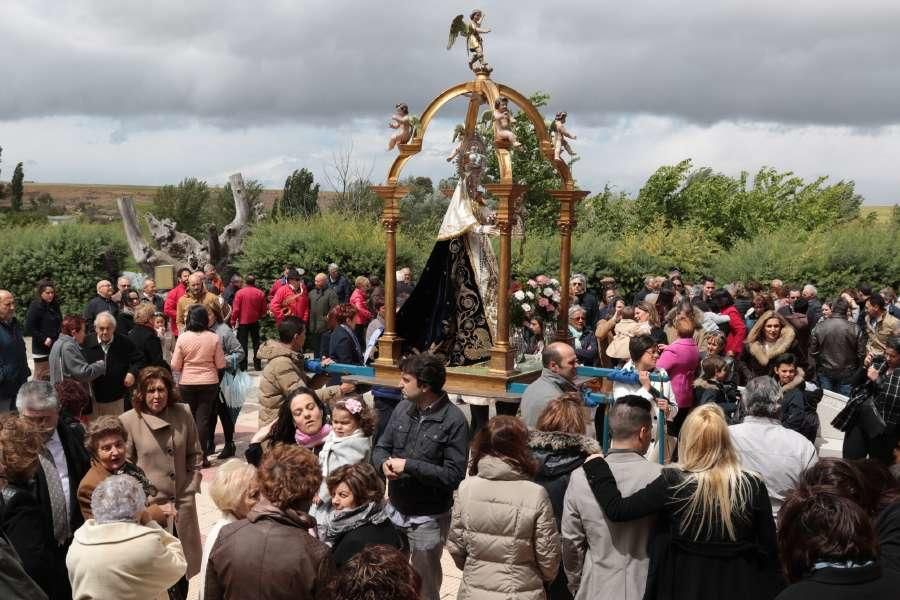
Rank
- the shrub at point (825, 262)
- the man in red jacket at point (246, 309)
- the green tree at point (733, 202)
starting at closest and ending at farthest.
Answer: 1. the man in red jacket at point (246, 309)
2. the shrub at point (825, 262)
3. the green tree at point (733, 202)

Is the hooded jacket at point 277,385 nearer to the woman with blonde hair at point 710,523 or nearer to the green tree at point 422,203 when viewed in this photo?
the woman with blonde hair at point 710,523

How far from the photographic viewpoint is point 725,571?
12.7ft

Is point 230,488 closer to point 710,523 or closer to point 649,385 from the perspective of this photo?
point 710,523

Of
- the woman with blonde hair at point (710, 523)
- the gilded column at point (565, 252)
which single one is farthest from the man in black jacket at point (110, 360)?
the woman with blonde hair at point (710, 523)

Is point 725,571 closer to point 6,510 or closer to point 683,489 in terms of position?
point 683,489

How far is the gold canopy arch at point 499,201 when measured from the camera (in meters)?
8.96

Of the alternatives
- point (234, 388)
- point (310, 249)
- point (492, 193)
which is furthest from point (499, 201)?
point (310, 249)

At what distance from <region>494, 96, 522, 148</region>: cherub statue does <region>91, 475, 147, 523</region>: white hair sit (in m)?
5.79

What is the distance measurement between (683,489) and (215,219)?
5519 centimetres

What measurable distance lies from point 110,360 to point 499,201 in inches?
156

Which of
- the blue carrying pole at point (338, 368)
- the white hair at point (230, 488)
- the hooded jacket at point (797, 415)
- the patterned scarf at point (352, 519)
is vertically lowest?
the blue carrying pole at point (338, 368)

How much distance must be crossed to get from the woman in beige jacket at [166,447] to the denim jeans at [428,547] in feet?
4.91

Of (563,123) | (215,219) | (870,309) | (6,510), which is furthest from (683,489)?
(215,219)

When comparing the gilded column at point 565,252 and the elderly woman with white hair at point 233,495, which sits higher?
the gilded column at point 565,252
